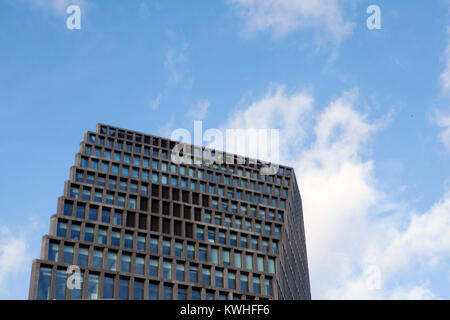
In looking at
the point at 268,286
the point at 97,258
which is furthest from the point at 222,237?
the point at 97,258

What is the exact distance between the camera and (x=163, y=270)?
78.6m

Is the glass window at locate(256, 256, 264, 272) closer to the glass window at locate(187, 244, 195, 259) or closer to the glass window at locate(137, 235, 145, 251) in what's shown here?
the glass window at locate(187, 244, 195, 259)

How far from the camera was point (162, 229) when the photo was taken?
83750 millimetres

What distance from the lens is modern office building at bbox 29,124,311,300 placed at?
74812 mm

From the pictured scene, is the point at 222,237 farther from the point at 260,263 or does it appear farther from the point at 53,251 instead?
the point at 53,251

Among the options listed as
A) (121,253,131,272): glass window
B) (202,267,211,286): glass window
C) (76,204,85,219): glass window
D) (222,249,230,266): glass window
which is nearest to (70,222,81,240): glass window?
(76,204,85,219): glass window

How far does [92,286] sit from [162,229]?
1421 cm

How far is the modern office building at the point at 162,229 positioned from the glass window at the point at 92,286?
0.41ft

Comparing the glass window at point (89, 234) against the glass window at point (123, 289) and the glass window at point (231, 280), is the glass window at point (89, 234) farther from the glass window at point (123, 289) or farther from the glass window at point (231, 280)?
the glass window at point (231, 280)

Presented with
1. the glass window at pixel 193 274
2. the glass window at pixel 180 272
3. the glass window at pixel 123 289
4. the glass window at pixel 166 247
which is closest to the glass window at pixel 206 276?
the glass window at pixel 193 274

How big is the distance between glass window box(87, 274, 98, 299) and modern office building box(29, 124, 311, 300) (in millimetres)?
124

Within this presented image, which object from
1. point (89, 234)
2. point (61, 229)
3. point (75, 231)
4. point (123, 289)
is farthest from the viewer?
point (89, 234)
